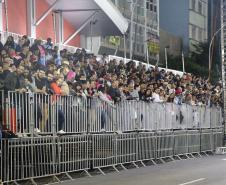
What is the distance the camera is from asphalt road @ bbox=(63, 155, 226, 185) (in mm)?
15148

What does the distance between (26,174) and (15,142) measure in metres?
0.93

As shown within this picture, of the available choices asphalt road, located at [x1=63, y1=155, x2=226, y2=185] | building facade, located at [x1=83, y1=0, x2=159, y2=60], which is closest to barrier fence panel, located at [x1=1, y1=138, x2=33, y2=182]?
asphalt road, located at [x1=63, y1=155, x2=226, y2=185]

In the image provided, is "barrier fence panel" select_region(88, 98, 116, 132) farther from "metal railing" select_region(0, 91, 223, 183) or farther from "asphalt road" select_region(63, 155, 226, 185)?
"asphalt road" select_region(63, 155, 226, 185)

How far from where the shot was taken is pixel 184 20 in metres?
68.4

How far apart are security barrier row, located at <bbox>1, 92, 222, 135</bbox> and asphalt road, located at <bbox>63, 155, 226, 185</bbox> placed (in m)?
1.49

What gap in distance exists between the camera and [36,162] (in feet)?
48.0

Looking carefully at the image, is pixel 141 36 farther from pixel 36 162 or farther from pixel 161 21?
pixel 36 162

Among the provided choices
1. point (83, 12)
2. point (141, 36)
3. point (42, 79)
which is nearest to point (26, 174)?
point (42, 79)

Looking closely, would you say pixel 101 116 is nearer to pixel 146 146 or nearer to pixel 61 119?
pixel 61 119

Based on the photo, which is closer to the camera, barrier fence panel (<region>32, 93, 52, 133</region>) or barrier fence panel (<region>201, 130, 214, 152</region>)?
barrier fence panel (<region>32, 93, 52, 133</region>)

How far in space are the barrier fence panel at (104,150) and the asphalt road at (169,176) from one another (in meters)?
0.51

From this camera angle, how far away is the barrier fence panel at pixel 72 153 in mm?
15602

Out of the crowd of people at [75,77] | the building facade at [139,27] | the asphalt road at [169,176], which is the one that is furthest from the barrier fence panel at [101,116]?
the building facade at [139,27]

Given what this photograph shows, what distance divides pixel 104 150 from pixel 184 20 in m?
52.4
